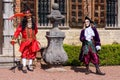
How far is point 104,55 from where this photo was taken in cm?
1400

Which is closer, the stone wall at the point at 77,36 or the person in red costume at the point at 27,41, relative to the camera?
the person in red costume at the point at 27,41

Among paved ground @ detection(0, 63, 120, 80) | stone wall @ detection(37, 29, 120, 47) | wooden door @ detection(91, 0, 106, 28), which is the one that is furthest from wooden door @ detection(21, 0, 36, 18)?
paved ground @ detection(0, 63, 120, 80)

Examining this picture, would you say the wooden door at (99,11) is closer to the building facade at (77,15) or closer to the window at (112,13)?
the building facade at (77,15)

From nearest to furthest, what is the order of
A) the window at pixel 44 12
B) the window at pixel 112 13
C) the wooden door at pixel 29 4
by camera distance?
the wooden door at pixel 29 4
the window at pixel 44 12
the window at pixel 112 13

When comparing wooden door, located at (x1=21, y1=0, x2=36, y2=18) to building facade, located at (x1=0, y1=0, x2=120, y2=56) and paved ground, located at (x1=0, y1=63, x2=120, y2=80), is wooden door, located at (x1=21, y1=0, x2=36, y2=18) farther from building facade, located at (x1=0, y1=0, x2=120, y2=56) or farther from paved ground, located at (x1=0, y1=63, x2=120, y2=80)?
paved ground, located at (x1=0, y1=63, x2=120, y2=80)

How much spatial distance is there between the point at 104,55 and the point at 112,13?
4.60m

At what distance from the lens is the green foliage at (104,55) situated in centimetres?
1373

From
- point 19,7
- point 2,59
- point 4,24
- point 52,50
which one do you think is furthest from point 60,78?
point 19,7

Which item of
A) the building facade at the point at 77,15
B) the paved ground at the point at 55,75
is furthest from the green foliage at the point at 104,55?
the building facade at the point at 77,15

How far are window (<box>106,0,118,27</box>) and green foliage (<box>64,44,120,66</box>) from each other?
13.0ft

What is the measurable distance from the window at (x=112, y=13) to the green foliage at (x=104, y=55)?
396 cm

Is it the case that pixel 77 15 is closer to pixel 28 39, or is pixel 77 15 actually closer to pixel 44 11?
pixel 44 11

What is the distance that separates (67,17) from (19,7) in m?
2.21

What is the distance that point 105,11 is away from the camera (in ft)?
58.2
